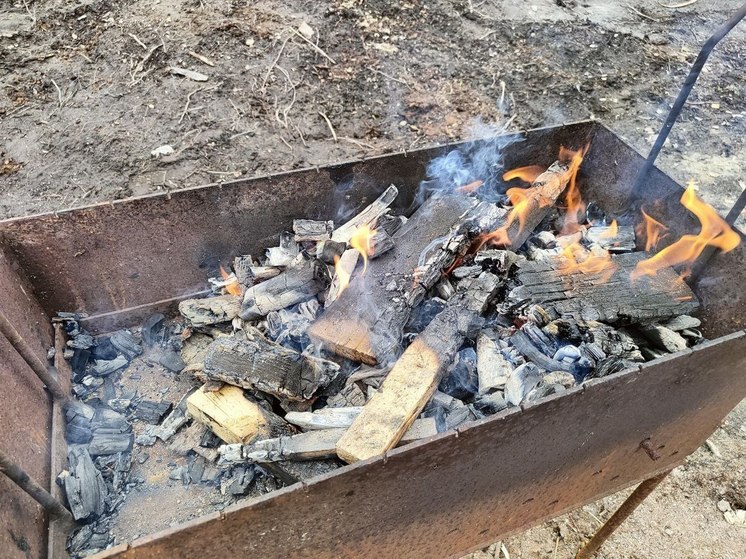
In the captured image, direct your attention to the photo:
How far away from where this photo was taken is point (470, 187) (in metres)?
3.17

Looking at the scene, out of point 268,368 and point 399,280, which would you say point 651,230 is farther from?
point 268,368

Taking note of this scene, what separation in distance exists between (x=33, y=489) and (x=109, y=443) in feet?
1.80

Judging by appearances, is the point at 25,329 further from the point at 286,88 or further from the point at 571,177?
the point at 286,88

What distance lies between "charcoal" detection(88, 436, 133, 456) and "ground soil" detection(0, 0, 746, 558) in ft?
9.29

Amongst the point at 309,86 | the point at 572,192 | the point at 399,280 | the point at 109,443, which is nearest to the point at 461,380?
the point at 399,280

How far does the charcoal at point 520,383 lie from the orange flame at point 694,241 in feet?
3.04

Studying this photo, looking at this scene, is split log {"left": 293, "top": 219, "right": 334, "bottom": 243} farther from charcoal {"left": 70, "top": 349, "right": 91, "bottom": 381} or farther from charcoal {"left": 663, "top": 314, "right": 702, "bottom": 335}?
charcoal {"left": 663, "top": 314, "right": 702, "bottom": 335}

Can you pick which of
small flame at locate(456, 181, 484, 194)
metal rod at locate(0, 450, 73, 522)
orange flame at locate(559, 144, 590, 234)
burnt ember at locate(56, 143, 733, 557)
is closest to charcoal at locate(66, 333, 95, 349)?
burnt ember at locate(56, 143, 733, 557)

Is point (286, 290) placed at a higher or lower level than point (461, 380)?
higher

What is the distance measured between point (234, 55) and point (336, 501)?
218 inches

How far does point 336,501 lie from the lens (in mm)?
1569

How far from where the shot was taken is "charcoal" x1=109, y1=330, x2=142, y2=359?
2.69 metres

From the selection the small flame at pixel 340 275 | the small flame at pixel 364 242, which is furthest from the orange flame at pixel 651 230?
the small flame at pixel 340 275

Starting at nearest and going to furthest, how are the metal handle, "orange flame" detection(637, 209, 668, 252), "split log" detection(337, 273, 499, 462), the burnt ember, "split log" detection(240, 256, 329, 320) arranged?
"split log" detection(337, 273, 499, 462)
the burnt ember
the metal handle
"split log" detection(240, 256, 329, 320)
"orange flame" detection(637, 209, 668, 252)
